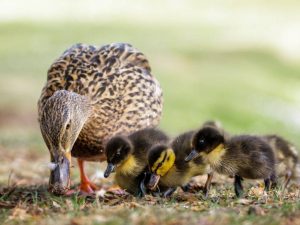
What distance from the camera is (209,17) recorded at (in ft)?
129

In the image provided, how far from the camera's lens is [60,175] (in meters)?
5.79

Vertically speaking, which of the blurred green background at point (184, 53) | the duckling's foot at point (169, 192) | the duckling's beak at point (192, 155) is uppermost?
the duckling's beak at point (192, 155)

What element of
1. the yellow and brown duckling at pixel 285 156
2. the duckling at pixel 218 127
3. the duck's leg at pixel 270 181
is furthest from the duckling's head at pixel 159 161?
the yellow and brown duckling at pixel 285 156

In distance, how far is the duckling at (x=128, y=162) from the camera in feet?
19.7

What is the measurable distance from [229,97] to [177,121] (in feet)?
14.2

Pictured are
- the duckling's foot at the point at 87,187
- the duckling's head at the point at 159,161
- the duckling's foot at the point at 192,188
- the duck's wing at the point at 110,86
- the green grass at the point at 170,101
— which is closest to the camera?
the green grass at the point at 170,101

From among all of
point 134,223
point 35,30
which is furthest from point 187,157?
point 35,30

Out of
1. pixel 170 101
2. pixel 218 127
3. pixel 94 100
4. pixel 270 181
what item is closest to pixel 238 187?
pixel 270 181

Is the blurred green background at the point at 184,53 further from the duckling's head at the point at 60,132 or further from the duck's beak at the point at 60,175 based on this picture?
the duck's beak at the point at 60,175

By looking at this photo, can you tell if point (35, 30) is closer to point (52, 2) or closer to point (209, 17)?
point (52, 2)

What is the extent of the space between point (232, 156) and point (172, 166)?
0.49 metres

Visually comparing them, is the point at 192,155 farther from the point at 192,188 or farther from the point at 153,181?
the point at 192,188

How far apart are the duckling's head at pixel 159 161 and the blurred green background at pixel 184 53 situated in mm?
5739

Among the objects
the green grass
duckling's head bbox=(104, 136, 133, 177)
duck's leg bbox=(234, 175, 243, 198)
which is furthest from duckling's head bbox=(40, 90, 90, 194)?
duck's leg bbox=(234, 175, 243, 198)
